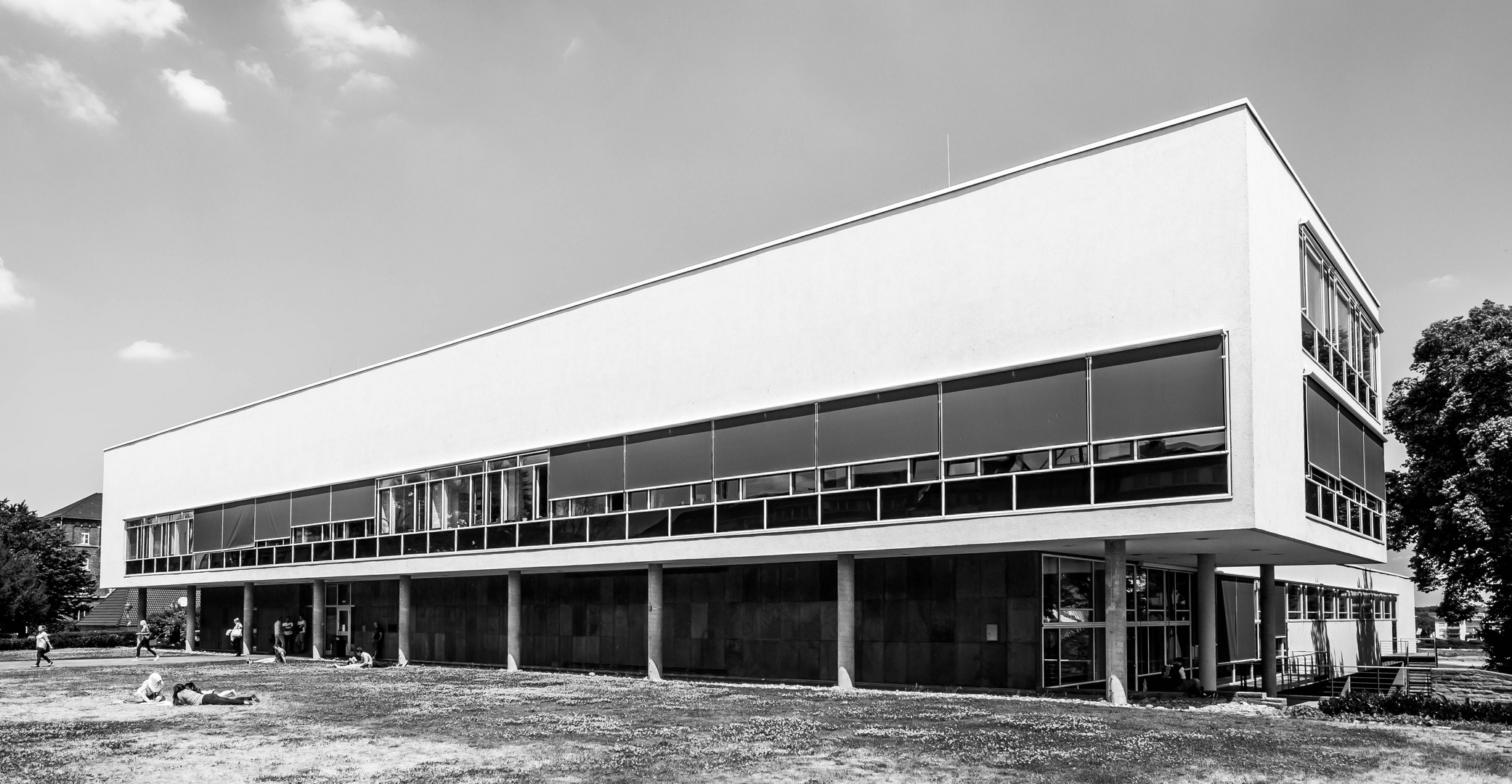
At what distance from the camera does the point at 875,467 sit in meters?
27.2

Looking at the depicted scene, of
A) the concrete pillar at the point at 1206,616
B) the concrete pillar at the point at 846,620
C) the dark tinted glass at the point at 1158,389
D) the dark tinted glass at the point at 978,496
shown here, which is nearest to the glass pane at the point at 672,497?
the concrete pillar at the point at 846,620

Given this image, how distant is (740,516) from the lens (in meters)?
30.0

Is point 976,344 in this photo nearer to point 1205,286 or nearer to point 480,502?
point 1205,286

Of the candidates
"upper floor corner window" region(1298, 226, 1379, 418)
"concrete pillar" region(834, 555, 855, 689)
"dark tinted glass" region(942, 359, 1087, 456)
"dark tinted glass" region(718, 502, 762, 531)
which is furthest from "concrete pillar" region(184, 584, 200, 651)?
"upper floor corner window" region(1298, 226, 1379, 418)

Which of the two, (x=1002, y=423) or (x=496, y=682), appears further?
Answer: (x=496, y=682)

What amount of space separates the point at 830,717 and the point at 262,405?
117 ft

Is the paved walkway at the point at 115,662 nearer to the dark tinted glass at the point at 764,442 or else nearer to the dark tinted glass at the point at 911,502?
the dark tinted glass at the point at 764,442

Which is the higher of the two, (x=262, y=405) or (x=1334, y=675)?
(x=262, y=405)

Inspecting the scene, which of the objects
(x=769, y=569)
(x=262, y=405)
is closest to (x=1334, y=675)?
(x=769, y=569)

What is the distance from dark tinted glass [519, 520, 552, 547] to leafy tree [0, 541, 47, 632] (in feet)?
142

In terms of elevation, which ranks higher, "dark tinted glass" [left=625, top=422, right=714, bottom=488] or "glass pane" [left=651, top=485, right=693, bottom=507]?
"dark tinted glass" [left=625, top=422, right=714, bottom=488]

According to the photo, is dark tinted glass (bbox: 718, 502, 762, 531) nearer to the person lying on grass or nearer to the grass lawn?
the grass lawn

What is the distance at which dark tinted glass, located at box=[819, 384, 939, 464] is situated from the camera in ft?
86.1

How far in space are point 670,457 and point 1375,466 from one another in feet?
61.7
